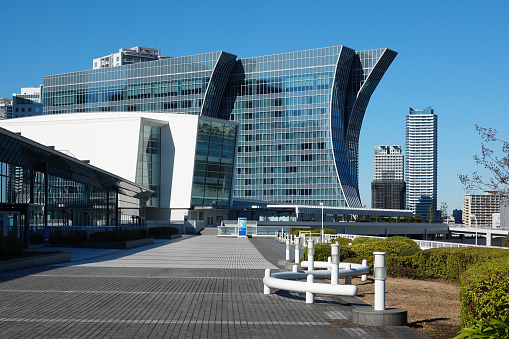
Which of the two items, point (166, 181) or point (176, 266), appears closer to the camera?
point (176, 266)

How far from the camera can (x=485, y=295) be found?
25.4 ft

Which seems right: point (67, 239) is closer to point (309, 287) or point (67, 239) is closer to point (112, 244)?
point (112, 244)

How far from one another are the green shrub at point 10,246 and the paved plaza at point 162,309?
2735mm

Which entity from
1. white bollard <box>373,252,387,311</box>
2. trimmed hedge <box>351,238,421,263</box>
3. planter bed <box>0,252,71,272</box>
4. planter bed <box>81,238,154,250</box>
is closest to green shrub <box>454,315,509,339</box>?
white bollard <box>373,252,387,311</box>

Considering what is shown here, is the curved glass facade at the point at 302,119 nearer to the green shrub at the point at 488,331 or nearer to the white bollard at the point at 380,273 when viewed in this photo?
the white bollard at the point at 380,273

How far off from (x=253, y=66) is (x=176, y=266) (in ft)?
334

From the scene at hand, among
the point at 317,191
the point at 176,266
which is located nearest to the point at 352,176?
the point at 317,191

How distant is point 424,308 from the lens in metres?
12.5

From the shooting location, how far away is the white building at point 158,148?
8156 cm

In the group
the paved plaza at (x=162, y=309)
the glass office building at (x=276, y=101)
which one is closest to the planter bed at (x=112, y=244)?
the paved plaza at (x=162, y=309)

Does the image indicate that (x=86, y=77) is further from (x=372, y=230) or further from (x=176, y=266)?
(x=176, y=266)

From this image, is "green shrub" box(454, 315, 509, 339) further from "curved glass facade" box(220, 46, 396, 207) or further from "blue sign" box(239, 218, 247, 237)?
"curved glass facade" box(220, 46, 396, 207)

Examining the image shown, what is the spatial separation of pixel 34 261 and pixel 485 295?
18.8 m

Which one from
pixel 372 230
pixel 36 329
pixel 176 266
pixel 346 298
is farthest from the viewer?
pixel 372 230
